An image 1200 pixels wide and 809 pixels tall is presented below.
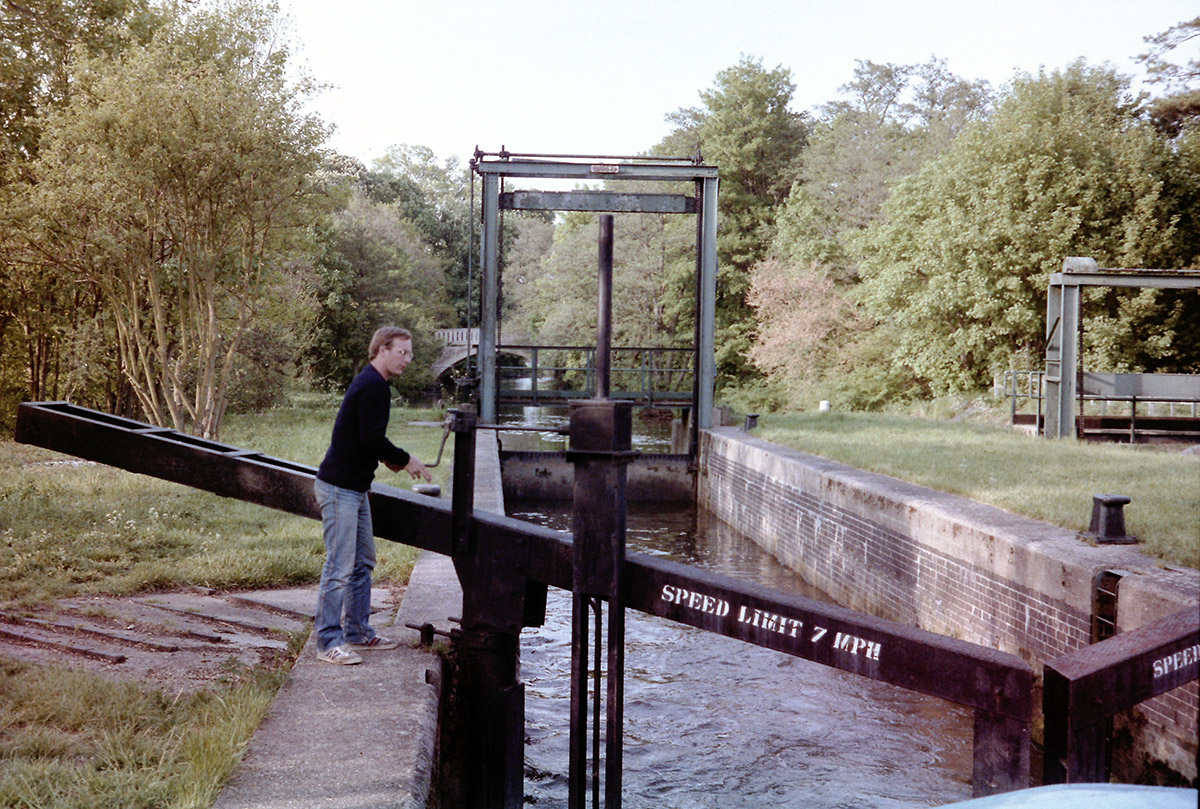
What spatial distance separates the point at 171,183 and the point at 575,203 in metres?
6.22

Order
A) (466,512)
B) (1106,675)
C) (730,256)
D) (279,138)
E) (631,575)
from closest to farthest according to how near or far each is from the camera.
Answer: (1106,675) < (631,575) < (466,512) < (279,138) < (730,256)

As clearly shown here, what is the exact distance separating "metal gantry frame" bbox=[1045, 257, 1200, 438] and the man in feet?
45.9

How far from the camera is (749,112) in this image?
4125 cm

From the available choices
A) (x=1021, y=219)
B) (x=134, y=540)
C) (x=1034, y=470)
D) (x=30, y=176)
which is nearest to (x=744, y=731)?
(x=134, y=540)

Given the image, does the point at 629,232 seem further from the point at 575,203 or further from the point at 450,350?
the point at 575,203

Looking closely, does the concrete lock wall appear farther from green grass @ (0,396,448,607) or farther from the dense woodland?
the dense woodland

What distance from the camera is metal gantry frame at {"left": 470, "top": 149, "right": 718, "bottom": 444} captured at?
16.7 m

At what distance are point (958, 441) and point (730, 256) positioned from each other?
86.8 ft

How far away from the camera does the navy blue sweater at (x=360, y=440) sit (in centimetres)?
478

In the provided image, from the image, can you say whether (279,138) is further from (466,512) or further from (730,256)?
(730,256)

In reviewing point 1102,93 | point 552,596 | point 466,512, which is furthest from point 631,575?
point 1102,93

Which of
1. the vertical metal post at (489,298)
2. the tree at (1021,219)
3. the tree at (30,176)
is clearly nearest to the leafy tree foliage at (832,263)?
the tree at (1021,219)

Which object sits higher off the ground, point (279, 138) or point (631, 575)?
point (279, 138)

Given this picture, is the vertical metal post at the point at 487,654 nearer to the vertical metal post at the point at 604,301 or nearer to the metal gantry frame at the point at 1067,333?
the vertical metal post at the point at 604,301
